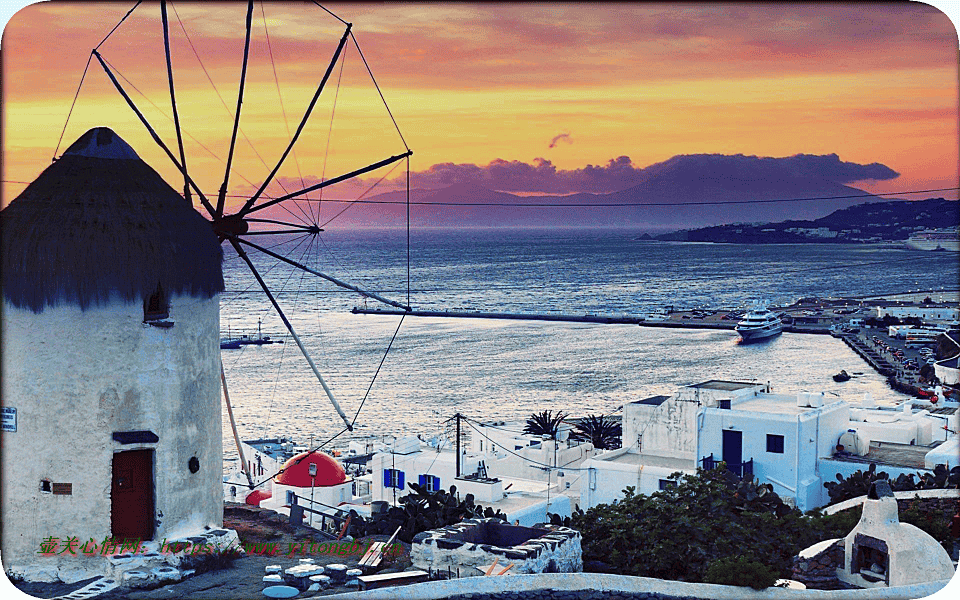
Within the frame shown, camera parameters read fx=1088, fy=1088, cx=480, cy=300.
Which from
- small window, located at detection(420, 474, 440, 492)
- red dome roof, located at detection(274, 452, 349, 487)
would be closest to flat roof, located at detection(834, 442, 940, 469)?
small window, located at detection(420, 474, 440, 492)

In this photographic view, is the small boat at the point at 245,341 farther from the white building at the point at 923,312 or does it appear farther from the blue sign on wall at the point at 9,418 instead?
the blue sign on wall at the point at 9,418

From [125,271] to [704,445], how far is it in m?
16.6

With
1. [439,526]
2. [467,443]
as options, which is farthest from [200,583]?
[467,443]

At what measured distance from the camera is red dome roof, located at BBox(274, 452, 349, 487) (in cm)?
1745

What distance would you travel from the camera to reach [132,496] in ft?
35.6

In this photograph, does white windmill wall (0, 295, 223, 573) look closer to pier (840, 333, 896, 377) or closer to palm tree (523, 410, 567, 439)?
palm tree (523, 410, 567, 439)

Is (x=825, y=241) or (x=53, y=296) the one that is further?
(x=825, y=241)

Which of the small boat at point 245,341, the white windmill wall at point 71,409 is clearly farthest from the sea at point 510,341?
the white windmill wall at point 71,409

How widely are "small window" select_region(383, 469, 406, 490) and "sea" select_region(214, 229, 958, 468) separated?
172cm

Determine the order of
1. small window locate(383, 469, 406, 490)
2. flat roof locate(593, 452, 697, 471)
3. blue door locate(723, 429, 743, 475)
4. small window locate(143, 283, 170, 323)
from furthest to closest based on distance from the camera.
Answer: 1. small window locate(383, 469, 406, 490)
2. flat roof locate(593, 452, 697, 471)
3. blue door locate(723, 429, 743, 475)
4. small window locate(143, 283, 170, 323)

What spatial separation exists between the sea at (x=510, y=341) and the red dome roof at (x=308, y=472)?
12.2ft

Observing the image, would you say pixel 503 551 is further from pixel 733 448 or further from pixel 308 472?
pixel 733 448

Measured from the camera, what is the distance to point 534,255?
515 feet

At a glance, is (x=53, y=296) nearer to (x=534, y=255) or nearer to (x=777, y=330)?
(x=777, y=330)
